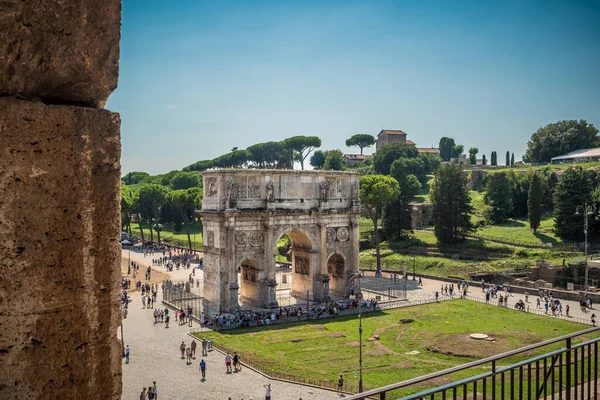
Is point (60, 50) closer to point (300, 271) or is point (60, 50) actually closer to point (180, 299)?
point (180, 299)

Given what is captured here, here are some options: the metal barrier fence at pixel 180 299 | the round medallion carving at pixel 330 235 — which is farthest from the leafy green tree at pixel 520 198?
the metal barrier fence at pixel 180 299

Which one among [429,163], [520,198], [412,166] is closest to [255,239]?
[520,198]

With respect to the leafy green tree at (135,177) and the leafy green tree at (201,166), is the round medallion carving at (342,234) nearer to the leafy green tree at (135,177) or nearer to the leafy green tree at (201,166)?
the leafy green tree at (201,166)

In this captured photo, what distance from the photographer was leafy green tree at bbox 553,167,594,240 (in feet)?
182

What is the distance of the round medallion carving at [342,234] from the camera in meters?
41.2

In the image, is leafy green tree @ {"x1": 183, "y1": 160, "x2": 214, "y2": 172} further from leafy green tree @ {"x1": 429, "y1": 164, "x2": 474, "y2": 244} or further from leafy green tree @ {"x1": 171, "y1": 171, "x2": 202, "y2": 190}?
leafy green tree @ {"x1": 429, "y1": 164, "x2": 474, "y2": 244}

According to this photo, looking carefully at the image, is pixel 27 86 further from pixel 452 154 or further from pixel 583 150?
pixel 452 154

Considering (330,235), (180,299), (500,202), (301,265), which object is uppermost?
(500,202)

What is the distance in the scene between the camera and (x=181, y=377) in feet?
76.3

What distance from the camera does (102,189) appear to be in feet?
10.3

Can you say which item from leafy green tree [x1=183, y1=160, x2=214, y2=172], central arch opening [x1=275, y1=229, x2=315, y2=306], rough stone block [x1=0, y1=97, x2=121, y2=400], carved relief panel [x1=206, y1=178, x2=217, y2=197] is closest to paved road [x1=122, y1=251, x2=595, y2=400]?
carved relief panel [x1=206, y1=178, x2=217, y2=197]

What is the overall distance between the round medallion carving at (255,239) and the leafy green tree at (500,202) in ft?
142

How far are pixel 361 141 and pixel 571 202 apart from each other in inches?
3013

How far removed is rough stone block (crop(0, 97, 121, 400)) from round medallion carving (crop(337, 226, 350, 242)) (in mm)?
38114
